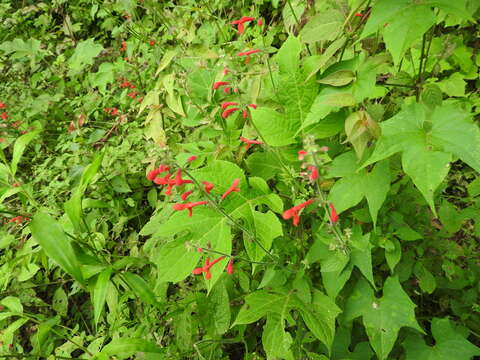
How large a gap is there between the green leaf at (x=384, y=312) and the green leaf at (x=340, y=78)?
111 centimetres

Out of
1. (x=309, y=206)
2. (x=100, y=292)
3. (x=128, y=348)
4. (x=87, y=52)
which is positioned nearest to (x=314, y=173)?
(x=309, y=206)

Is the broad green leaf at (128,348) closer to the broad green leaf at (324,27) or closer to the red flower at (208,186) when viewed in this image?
the red flower at (208,186)

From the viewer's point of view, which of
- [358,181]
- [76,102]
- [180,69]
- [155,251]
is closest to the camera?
[358,181]

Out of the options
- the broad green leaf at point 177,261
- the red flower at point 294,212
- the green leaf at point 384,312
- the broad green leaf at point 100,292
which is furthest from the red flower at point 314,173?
the broad green leaf at point 100,292

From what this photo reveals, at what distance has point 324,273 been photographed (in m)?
1.90

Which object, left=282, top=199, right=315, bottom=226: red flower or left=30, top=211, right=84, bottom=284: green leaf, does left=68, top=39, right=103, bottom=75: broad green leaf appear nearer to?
left=30, top=211, right=84, bottom=284: green leaf

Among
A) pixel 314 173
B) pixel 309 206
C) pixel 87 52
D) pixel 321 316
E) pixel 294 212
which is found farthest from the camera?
pixel 87 52

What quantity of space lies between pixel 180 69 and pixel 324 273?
1.92 meters

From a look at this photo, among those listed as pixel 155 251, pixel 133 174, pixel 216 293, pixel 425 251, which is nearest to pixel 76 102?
pixel 133 174

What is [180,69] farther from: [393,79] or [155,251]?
[393,79]

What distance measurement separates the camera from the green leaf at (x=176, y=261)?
1686 millimetres

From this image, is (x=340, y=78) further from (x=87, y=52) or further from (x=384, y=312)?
(x=87, y=52)

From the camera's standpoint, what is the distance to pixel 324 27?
1.64 metres

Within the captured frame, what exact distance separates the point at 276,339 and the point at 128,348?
0.84m
